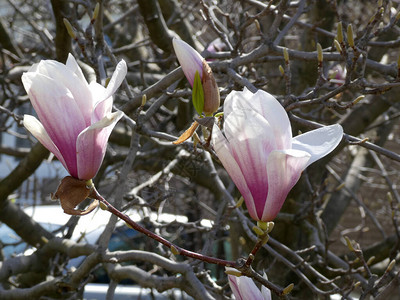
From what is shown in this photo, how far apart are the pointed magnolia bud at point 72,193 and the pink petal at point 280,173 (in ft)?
1.04

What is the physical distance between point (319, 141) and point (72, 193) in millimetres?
453

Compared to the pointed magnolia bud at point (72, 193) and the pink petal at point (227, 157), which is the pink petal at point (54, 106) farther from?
the pink petal at point (227, 157)

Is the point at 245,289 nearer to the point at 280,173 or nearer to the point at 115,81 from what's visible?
the point at 280,173

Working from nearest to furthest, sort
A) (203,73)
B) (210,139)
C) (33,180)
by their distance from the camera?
(203,73) → (210,139) → (33,180)

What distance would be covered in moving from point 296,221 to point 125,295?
7.86 ft

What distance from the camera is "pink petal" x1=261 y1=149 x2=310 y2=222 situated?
33.7 inches

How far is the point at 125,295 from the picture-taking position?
454cm

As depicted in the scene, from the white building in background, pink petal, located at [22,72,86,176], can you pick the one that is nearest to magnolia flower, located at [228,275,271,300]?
pink petal, located at [22,72,86,176]

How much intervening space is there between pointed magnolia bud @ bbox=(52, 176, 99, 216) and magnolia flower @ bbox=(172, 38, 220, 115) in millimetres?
266

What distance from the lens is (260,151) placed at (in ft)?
2.87

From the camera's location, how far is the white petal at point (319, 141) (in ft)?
3.05

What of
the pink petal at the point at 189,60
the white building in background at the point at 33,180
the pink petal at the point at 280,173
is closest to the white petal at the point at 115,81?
the pink petal at the point at 189,60

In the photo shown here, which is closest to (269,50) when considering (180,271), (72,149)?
(180,271)

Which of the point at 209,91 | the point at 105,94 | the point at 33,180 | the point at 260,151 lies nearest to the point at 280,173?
the point at 260,151
